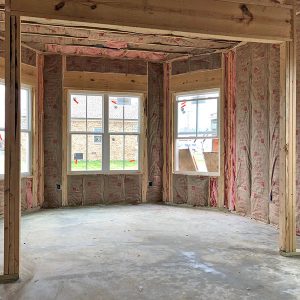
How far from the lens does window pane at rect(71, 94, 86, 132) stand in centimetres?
697

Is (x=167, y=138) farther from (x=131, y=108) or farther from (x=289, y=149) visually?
(x=289, y=149)

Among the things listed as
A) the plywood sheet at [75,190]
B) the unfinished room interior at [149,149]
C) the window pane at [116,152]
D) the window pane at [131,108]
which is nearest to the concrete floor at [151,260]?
the unfinished room interior at [149,149]

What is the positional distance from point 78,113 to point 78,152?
0.78 meters

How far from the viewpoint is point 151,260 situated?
368 centimetres

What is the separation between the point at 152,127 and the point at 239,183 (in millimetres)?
2241

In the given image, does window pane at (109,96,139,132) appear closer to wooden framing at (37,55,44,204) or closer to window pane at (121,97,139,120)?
window pane at (121,97,139,120)

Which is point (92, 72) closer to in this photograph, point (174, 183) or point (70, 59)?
point (70, 59)

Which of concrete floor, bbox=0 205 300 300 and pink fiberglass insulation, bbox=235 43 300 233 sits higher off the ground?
pink fiberglass insulation, bbox=235 43 300 233

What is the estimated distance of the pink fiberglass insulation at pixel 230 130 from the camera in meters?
6.38

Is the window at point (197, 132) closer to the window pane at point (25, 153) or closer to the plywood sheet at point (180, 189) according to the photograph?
the plywood sheet at point (180, 189)

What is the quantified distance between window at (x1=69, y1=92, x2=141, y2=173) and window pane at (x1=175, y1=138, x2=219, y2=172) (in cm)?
89

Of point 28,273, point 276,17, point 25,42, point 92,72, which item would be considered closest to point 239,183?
point 276,17

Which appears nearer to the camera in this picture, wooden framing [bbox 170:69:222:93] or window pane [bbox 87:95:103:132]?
wooden framing [bbox 170:69:222:93]

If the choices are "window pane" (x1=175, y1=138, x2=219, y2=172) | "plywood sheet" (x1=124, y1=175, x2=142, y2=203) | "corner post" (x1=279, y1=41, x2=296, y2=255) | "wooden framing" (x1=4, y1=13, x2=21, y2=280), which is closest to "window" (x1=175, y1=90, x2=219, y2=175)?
"window pane" (x1=175, y1=138, x2=219, y2=172)
